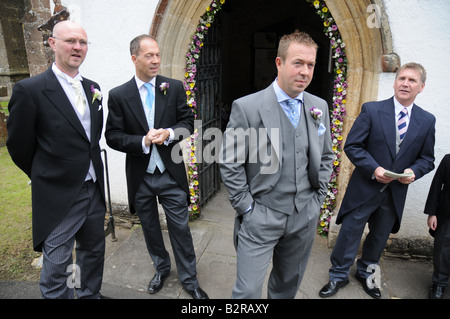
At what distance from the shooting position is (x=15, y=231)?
14.6 feet

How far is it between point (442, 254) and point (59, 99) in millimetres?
3533

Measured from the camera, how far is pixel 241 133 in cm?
224

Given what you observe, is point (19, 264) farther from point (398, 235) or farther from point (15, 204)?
point (398, 235)

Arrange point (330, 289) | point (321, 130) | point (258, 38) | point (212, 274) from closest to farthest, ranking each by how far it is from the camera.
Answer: point (321, 130) → point (330, 289) → point (212, 274) → point (258, 38)

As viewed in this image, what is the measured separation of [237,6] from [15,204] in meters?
7.15

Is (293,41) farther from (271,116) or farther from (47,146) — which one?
(47,146)

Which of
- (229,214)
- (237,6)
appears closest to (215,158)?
(229,214)

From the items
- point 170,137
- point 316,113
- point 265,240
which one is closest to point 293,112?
point 316,113

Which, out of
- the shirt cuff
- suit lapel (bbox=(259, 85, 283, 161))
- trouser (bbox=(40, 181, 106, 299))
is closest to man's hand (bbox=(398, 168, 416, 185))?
suit lapel (bbox=(259, 85, 283, 161))

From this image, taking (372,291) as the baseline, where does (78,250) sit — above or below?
above

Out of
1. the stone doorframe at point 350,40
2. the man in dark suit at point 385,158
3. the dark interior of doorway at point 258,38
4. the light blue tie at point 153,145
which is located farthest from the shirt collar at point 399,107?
the dark interior of doorway at point 258,38

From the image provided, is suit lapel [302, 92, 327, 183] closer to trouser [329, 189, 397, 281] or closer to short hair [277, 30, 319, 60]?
short hair [277, 30, 319, 60]

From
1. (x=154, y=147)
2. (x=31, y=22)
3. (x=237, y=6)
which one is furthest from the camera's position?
(x=237, y=6)

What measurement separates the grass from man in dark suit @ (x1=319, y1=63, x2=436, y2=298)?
321 cm
